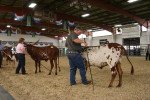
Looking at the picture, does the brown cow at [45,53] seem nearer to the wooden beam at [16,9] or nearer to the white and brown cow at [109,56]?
the white and brown cow at [109,56]

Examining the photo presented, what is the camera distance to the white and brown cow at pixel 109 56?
4.55 meters

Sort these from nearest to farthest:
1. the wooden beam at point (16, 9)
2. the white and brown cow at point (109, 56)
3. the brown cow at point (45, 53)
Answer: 1. the white and brown cow at point (109, 56)
2. the brown cow at point (45, 53)
3. the wooden beam at point (16, 9)

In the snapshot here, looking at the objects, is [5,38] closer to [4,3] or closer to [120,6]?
[4,3]

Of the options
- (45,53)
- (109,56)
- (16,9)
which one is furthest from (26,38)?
(109,56)

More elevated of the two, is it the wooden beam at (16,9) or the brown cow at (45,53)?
the wooden beam at (16,9)

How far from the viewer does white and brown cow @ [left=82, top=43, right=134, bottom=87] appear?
4.55m

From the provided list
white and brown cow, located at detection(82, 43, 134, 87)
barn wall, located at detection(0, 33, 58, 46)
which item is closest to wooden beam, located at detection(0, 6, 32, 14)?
white and brown cow, located at detection(82, 43, 134, 87)

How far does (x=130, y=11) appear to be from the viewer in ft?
55.8

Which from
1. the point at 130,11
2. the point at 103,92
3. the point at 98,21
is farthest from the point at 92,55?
the point at 98,21

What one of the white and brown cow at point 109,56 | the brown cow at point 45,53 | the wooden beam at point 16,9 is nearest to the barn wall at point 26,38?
the wooden beam at point 16,9

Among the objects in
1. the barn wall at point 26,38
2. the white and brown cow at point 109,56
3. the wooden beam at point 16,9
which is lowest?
the white and brown cow at point 109,56

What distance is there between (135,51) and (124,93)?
2022 cm

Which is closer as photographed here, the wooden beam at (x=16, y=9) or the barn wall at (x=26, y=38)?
the wooden beam at (x=16, y=9)

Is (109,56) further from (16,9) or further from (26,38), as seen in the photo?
(26,38)
